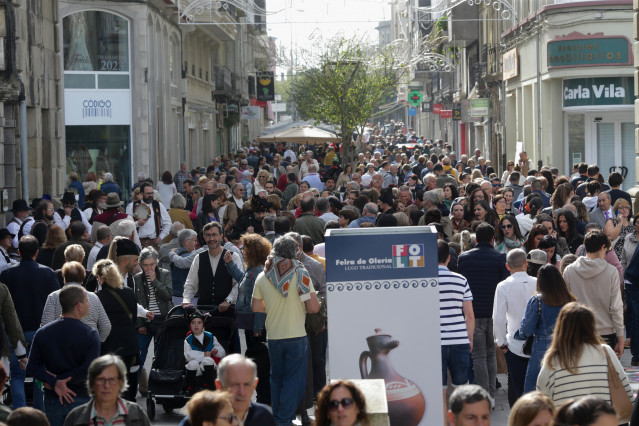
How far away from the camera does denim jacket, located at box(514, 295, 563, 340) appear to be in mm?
8430

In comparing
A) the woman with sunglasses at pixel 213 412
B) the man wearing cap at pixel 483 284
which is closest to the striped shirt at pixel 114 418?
the woman with sunglasses at pixel 213 412

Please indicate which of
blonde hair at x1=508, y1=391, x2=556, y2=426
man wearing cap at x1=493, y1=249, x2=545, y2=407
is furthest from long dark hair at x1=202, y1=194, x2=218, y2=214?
blonde hair at x1=508, y1=391, x2=556, y2=426

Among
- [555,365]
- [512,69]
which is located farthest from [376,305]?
[512,69]

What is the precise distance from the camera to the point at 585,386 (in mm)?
6973

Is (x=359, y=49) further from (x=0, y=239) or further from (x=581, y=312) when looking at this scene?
(x=581, y=312)

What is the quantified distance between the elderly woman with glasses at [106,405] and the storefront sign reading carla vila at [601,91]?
81.5 feet

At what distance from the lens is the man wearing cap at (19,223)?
575 inches

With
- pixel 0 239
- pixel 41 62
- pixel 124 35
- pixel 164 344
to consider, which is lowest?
pixel 164 344

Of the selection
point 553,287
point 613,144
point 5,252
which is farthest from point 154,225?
point 613,144

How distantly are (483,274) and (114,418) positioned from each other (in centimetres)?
494

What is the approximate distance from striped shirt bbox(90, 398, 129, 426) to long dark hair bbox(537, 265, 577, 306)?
3415mm

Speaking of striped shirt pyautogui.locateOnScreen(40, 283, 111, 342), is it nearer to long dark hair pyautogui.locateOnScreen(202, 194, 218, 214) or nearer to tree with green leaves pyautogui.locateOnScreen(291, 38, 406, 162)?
long dark hair pyautogui.locateOnScreen(202, 194, 218, 214)

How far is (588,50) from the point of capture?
96.1 ft

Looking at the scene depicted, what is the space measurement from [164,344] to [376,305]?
10.2 feet
